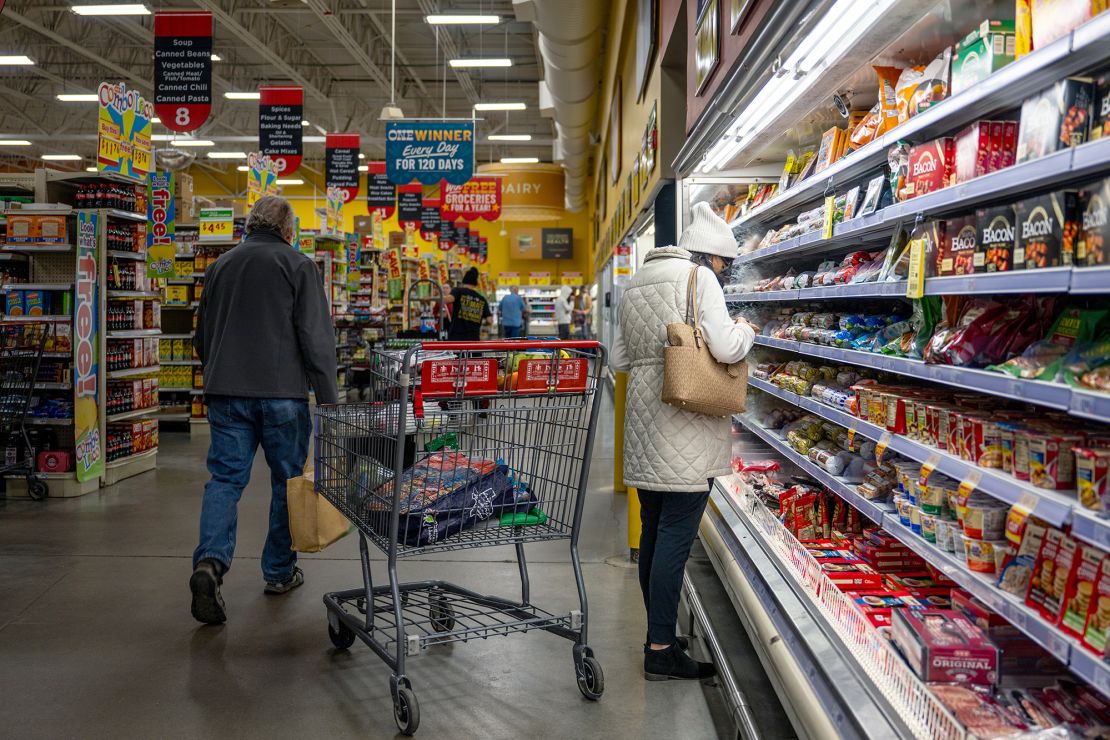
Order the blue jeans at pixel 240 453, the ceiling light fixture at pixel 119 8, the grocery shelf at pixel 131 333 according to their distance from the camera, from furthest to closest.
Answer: the ceiling light fixture at pixel 119 8
the grocery shelf at pixel 131 333
the blue jeans at pixel 240 453

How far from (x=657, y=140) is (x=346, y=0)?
13494 mm

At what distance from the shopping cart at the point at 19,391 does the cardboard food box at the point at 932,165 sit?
5569 mm

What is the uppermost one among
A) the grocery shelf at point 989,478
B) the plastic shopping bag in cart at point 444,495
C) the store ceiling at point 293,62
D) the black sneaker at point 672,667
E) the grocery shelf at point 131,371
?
the store ceiling at point 293,62

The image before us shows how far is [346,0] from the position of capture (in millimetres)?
17328

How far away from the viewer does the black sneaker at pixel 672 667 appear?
10.7 feet

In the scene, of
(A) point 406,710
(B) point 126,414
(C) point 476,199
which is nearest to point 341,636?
(A) point 406,710

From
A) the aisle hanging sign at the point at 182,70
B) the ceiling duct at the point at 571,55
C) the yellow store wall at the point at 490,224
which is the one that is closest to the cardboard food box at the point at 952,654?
the ceiling duct at the point at 571,55

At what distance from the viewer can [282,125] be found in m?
13.9

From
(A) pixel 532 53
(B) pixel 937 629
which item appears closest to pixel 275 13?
(A) pixel 532 53

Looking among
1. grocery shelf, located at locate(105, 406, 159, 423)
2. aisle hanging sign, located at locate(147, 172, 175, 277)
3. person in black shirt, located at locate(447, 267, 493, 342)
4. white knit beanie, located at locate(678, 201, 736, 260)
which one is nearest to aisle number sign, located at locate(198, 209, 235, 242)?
aisle hanging sign, located at locate(147, 172, 175, 277)

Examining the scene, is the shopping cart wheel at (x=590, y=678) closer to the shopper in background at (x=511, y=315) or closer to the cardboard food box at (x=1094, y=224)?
the cardboard food box at (x=1094, y=224)

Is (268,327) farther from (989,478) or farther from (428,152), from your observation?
(428,152)

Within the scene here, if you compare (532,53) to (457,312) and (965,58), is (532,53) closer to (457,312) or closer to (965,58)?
(457,312)

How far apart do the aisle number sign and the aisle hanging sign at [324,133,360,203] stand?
6.41 metres
